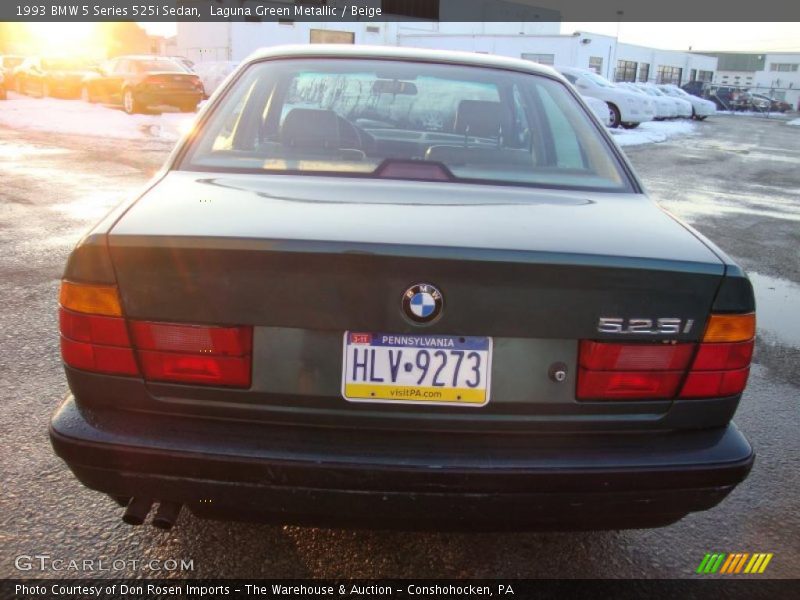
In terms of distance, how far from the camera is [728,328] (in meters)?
1.78

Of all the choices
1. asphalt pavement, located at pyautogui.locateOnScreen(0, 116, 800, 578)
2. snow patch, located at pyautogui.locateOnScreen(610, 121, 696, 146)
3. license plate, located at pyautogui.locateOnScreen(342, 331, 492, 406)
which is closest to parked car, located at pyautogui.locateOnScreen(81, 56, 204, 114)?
snow patch, located at pyautogui.locateOnScreen(610, 121, 696, 146)

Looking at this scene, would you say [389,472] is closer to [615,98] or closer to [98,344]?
[98,344]

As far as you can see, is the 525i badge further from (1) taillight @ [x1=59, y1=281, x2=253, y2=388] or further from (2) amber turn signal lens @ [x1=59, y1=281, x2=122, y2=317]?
(2) amber turn signal lens @ [x1=59, y1=281, x2=122, y2=317]

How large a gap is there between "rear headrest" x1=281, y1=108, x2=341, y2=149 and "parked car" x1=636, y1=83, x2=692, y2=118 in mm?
28517

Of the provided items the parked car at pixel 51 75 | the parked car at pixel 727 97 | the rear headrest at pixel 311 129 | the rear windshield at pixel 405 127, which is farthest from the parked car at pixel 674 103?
the rear headrest at pixel 311 129

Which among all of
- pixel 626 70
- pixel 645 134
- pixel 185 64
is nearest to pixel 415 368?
pixel 645 134

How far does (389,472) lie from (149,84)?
53.9 ft

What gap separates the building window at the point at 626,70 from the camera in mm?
56906

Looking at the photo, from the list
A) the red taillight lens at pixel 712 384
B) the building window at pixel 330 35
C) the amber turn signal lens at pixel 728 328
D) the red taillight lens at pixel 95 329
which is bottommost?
the red taillight lens at pixel 712 384

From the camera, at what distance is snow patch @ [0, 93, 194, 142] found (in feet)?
46.2

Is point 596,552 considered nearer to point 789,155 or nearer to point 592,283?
point 592,283

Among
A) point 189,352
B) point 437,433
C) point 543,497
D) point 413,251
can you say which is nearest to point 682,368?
point 543,497

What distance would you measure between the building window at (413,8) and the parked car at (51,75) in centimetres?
1879

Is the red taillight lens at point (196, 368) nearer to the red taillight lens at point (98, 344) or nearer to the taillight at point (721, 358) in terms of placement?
the red taillight lens at point (98, 344)
